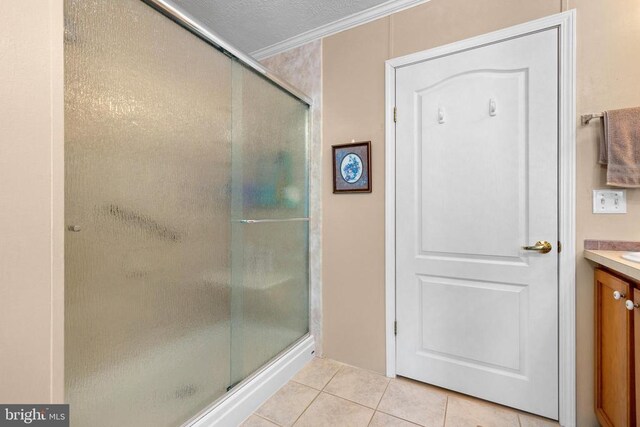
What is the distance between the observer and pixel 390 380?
1.86m

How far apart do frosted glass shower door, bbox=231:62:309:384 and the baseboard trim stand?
6 cm

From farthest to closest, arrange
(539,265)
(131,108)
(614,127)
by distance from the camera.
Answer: (539,265), (614,127), (131,108)

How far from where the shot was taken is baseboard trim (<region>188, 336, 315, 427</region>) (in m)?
1.37

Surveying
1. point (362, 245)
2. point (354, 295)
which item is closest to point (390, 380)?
point (354, 295)

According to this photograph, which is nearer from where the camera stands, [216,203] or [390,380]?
[216,203]

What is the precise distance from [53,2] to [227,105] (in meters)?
0.79

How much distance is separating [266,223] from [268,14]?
4.82 ft

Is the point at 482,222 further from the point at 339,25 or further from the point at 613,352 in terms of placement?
the point at 339,25

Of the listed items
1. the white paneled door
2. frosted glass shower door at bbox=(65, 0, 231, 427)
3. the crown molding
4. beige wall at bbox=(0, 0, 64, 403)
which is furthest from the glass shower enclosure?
the white paneled door

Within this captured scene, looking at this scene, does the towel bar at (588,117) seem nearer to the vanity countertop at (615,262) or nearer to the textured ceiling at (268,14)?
the vanity countertop at (615,262)

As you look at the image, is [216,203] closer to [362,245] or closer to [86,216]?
[86,216]

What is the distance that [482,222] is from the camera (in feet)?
5.39

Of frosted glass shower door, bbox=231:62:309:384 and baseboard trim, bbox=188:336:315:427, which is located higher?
frosted glass shower door, bbox=231:62:309:384

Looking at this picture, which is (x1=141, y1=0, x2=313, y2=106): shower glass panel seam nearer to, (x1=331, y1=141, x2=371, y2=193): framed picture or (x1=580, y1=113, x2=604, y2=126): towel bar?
(x1=331, y1=141, x2=371, y2=193): framed picture
